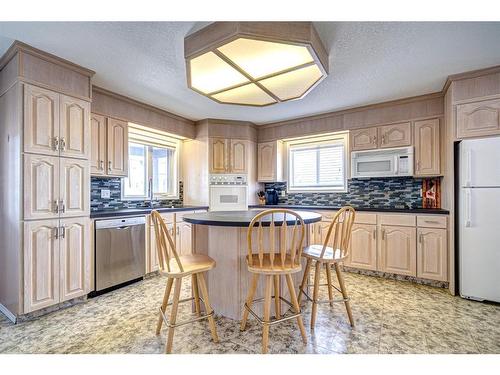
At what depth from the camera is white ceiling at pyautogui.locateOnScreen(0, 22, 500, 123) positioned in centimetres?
191

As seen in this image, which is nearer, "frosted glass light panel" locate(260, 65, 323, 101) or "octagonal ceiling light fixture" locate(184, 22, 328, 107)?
"octagonal ceiling light fixture" locate(184, 22, 328, 107)

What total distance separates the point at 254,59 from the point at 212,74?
0.39 metres

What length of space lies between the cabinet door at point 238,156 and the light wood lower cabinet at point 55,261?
8.02ft

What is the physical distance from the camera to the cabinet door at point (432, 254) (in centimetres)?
288

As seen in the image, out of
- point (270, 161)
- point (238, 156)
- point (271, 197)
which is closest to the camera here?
point (238, 156)

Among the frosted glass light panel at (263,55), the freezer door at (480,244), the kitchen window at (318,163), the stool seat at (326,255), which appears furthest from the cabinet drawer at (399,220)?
the frosted glass light panel at (263,55)

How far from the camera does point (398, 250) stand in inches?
124

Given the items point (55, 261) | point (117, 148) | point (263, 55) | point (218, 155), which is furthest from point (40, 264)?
point (218, 155)

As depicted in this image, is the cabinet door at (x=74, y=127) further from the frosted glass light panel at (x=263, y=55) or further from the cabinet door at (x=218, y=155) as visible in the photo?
the cabinet door at (x=218, y=155)

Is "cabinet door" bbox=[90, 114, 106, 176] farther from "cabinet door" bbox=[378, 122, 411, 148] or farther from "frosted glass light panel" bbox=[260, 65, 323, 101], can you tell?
"cabinet door" bbox=[378, 122, 411, 148]

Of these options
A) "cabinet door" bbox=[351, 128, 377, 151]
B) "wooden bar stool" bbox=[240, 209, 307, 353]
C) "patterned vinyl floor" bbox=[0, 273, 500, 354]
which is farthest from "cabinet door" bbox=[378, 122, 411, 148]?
"wooden bar stool" bbox=[240, 209, 307, 353]

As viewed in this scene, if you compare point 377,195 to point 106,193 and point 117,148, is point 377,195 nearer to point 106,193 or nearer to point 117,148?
point 117,148

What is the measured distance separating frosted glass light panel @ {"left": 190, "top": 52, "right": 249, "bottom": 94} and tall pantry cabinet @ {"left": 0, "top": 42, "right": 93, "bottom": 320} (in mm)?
1302

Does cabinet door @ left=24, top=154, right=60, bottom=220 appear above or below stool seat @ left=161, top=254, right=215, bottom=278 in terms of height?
above
